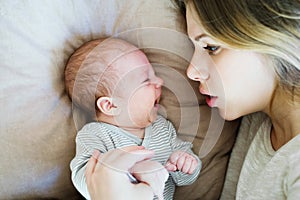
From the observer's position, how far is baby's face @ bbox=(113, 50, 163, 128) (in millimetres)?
875

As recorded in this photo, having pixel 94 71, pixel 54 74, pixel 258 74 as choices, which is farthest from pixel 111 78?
pixel 258 74

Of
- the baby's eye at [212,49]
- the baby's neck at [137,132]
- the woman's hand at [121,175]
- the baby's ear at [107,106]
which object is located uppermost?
the baby's eye at [212,49]

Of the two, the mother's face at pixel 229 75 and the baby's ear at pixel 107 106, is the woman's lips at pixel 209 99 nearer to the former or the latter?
the mother's face at pixel 229 75

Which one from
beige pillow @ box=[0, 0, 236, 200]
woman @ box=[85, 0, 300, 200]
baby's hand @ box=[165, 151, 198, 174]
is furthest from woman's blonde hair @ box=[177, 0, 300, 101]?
baby's hand @ box=[165, 151, 198, 174]

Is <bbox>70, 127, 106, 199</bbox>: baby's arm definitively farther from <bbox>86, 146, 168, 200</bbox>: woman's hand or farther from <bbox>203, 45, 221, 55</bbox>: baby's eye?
<bbox>203, 45, 221, 55</bbox>: baby's eye

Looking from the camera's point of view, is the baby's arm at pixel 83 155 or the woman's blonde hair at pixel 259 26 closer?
the woman's blonde hair at pixel 259 26

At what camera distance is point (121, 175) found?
85cm

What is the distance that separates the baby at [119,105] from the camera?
2.89ft

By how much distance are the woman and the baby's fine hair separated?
0.15 metres

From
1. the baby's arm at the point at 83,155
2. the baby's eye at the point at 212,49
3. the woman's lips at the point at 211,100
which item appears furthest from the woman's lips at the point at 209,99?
the baby's arm at the point at 83,155

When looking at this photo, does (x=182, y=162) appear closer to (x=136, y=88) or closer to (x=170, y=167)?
(x=170, y=167)

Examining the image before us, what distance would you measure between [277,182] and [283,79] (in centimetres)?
20

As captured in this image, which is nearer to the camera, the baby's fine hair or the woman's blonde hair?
the woman's blonde hair

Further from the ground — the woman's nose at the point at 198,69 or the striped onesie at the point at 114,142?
the woman's nose at the point at 198,69
